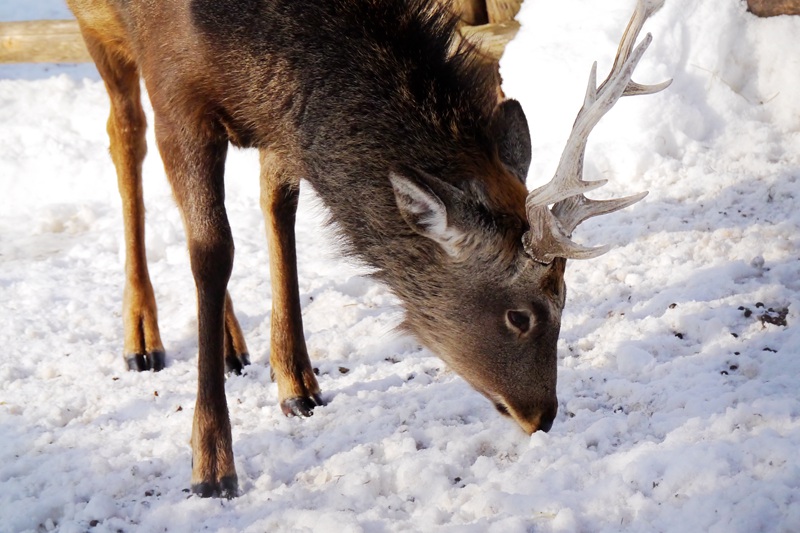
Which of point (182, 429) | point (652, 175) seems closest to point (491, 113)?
point (182, 429)

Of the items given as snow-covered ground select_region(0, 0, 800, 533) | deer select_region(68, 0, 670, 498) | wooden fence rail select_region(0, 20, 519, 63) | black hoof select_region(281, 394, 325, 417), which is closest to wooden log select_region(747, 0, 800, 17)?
snow-covered ground select_region(0, 0, 800, 533)

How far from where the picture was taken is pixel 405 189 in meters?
3.25

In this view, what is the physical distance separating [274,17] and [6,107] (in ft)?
18.1

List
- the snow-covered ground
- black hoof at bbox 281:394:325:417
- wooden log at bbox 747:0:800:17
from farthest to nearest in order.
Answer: wooden log at bbox 747:0:800:17 → black hoof at bbox 281:394:325:417 → the snow-covered ground

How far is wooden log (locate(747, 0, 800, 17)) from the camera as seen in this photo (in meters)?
6.60

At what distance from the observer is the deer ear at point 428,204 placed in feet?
10.7

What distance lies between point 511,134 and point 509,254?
578 mm

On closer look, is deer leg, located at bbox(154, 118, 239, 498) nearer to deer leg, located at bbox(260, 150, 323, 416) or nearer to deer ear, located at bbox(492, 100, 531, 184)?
deer leg, located at bbox(260, 150, 323, 416)

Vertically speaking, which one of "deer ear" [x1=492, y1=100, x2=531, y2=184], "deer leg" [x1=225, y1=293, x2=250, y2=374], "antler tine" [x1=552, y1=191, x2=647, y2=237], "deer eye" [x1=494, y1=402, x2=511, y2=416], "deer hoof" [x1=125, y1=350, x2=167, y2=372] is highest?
"deer ear" [x1=492, y1=100, x2=531, y2=184]

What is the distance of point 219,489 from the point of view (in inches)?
142

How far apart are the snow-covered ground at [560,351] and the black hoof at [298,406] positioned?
0.06 metres

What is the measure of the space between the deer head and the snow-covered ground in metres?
0.31

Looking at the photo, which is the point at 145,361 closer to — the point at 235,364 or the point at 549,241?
the point at 235,364

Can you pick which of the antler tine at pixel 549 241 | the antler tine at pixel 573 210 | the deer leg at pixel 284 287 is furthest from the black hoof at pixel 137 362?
the antler tine at pixel 573 210
